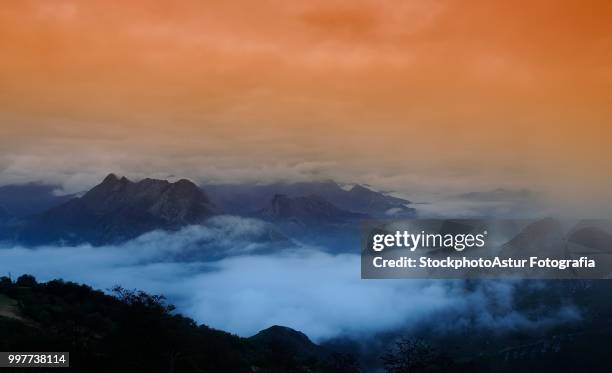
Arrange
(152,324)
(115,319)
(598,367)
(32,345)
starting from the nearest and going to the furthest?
(32,345) < (152,324) < (115,319) < (598,367)

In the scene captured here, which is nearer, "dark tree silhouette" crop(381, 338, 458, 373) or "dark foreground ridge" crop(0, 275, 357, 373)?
"dark foreground ridge" crop(0, 275, 357, 373)

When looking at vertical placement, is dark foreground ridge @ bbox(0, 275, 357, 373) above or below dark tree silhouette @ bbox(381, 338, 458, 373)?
above

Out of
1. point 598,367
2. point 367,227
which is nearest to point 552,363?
point 598,367

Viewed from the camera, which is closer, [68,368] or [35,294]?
[68,368]

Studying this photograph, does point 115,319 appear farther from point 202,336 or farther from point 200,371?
point 200,371

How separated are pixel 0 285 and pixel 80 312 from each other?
1433cm

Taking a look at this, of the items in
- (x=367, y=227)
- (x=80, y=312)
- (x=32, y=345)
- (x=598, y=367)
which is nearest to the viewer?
(x=32, y=345)

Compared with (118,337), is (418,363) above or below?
below

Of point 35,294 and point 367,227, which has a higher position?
point 367,227

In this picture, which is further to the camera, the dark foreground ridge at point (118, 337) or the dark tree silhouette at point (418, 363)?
the dark tree silhouette at point (418, 363)

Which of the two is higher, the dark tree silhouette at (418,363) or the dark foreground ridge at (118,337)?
the dark foreground ridge at (118,337)

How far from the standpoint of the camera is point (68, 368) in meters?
40.1

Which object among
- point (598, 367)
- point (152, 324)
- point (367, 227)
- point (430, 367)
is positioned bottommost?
point (598, 367)

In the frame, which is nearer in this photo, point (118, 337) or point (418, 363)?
point (118, 337)
